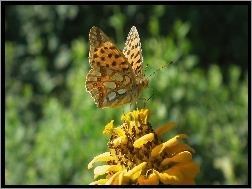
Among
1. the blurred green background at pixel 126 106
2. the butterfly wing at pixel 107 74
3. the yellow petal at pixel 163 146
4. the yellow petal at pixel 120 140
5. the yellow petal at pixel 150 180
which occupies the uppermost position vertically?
the blurred green background at pixel 126 106

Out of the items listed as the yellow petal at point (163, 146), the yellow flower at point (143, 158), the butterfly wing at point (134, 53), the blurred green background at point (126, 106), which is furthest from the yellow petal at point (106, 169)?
the blurred green background at point (126, 106)

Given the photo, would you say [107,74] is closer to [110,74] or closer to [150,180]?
[110,74]

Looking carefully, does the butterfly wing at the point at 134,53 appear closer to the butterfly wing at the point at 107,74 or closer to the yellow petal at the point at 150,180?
the butterfly wing at the point at 107,74

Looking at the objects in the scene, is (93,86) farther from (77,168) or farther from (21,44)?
(21,44)

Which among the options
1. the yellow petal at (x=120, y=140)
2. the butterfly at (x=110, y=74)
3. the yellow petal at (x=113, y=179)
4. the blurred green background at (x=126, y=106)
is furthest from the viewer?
the blurred green background at (x=126, y=106)

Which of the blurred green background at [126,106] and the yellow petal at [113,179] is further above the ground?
the blurred green background at [126,106]

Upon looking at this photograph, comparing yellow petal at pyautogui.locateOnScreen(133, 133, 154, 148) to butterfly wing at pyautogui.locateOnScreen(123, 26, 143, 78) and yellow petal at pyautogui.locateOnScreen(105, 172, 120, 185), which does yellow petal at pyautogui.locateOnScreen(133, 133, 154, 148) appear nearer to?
yellow petal at pyautogui.locateOnScreen(105, 172, 120, 185)

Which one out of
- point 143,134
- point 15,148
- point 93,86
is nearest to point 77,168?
point 15,148
